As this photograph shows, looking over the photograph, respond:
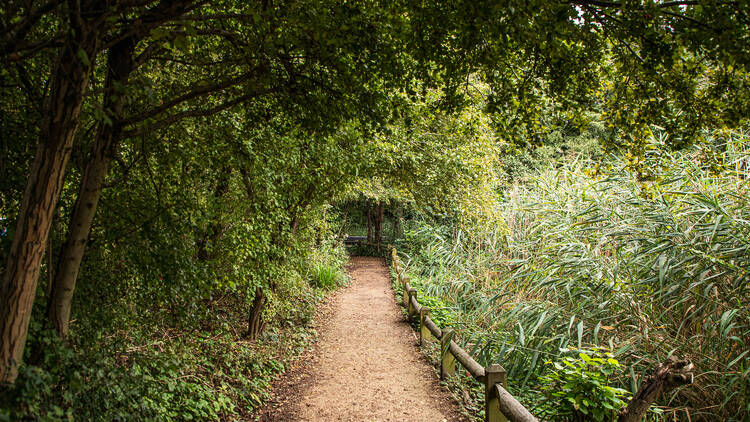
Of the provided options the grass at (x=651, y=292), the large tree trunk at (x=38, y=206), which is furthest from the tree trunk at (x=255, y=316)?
the large tree trunk at (x=38, y=206)

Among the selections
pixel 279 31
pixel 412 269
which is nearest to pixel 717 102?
pixel 279 31

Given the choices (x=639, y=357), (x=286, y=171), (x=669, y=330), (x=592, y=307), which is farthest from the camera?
(x=286, y=171)

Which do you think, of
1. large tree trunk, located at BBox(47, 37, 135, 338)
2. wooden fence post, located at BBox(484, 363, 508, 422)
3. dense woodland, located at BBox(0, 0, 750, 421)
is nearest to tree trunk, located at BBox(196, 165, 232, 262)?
dense woodland, located at BBox(0, 0, 750, 421)

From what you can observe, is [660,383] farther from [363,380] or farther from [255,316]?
[255,316]

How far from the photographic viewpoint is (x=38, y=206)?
7.40 feet

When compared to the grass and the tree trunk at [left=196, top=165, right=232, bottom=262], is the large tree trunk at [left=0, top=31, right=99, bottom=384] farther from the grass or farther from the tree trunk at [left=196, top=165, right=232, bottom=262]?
the grass

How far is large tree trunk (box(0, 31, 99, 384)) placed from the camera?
2197 millimetres

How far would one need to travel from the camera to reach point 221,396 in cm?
451

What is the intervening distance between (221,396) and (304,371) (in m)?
2.04

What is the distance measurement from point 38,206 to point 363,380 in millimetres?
4712

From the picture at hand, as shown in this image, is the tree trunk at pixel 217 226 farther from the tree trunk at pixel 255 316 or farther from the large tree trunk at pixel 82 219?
the tree trunk at pixel 255 316

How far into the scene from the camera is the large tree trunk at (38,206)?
220 cm

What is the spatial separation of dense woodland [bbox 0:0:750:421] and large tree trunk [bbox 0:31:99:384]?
0.03 feet

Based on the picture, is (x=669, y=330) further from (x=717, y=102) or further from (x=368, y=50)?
(x=368, y=50)
